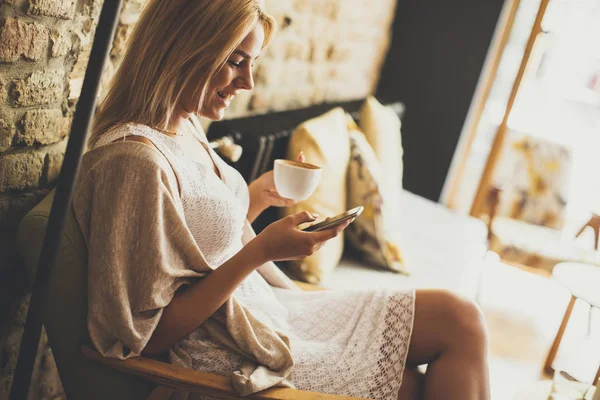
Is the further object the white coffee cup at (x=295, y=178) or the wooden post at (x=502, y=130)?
the wooden post at (x=502, y=130)

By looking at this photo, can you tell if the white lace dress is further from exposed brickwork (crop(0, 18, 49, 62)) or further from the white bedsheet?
the white bedsheet

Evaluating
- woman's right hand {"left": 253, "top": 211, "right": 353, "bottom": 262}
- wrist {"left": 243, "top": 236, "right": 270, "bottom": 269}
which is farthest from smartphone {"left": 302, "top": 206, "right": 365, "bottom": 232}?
wrist {"left": 243, "top": 236, "right": 270, "bottom": 269}

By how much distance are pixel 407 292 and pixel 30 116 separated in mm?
1008

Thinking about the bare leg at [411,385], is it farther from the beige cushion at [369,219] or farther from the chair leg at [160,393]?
the beige cushion at [369,219]

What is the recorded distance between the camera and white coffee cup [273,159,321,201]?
1.32 meters

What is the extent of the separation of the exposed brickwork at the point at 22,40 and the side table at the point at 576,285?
236cm

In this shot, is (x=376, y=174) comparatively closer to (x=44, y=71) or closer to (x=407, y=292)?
(x=407, y=292)

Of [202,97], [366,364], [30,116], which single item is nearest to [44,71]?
[30,116]

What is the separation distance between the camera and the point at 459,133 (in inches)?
179

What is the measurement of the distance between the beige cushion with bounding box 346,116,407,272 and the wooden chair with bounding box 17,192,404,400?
1.21m

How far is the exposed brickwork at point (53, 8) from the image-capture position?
115 centimetres

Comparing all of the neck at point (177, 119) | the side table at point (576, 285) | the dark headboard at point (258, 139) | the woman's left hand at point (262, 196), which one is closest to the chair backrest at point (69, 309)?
the neck at point (177, 119)

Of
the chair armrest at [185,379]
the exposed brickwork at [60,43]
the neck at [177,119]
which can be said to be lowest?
the chair armrest at [185,379]

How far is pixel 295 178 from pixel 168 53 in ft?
1.28
